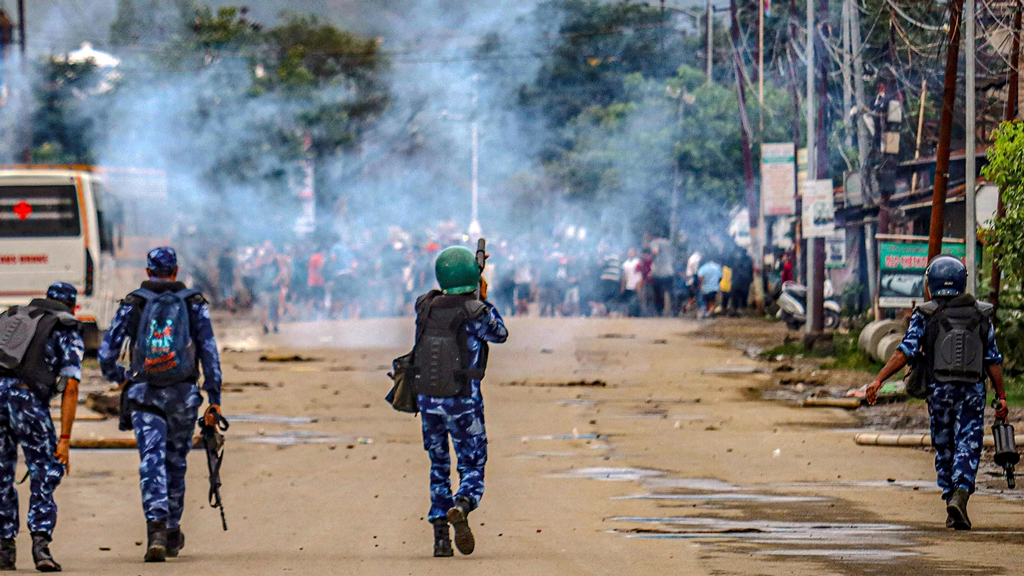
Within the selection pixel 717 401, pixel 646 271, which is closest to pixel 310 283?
pixel 646 271

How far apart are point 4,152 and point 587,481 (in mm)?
43009

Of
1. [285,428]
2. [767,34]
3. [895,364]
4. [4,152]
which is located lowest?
[285,428]

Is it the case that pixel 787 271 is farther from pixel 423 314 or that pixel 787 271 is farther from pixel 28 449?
pixel 28 449

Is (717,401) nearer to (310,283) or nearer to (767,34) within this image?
(310,283)

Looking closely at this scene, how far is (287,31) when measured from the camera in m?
52.9

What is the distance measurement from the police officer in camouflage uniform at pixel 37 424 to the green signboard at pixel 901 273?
13.2 meters

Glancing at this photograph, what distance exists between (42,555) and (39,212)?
18.2 m

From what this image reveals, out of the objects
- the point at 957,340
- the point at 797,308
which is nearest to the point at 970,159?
the point at 957,340

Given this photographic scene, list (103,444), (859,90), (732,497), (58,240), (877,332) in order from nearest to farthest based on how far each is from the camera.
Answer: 1. (732,497)
2. (103,444)
3. (877,332)
4. (58,240)
5. (859,90)

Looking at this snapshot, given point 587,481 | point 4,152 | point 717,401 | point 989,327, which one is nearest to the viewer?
point 989,327

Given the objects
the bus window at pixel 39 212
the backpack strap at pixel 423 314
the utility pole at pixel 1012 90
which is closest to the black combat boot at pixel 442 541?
the backpack strap at pixel 423 314

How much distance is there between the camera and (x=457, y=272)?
873 centimetres

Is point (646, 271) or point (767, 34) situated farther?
point (767, 34)

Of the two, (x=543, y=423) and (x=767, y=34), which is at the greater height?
(x=767, y=34)
